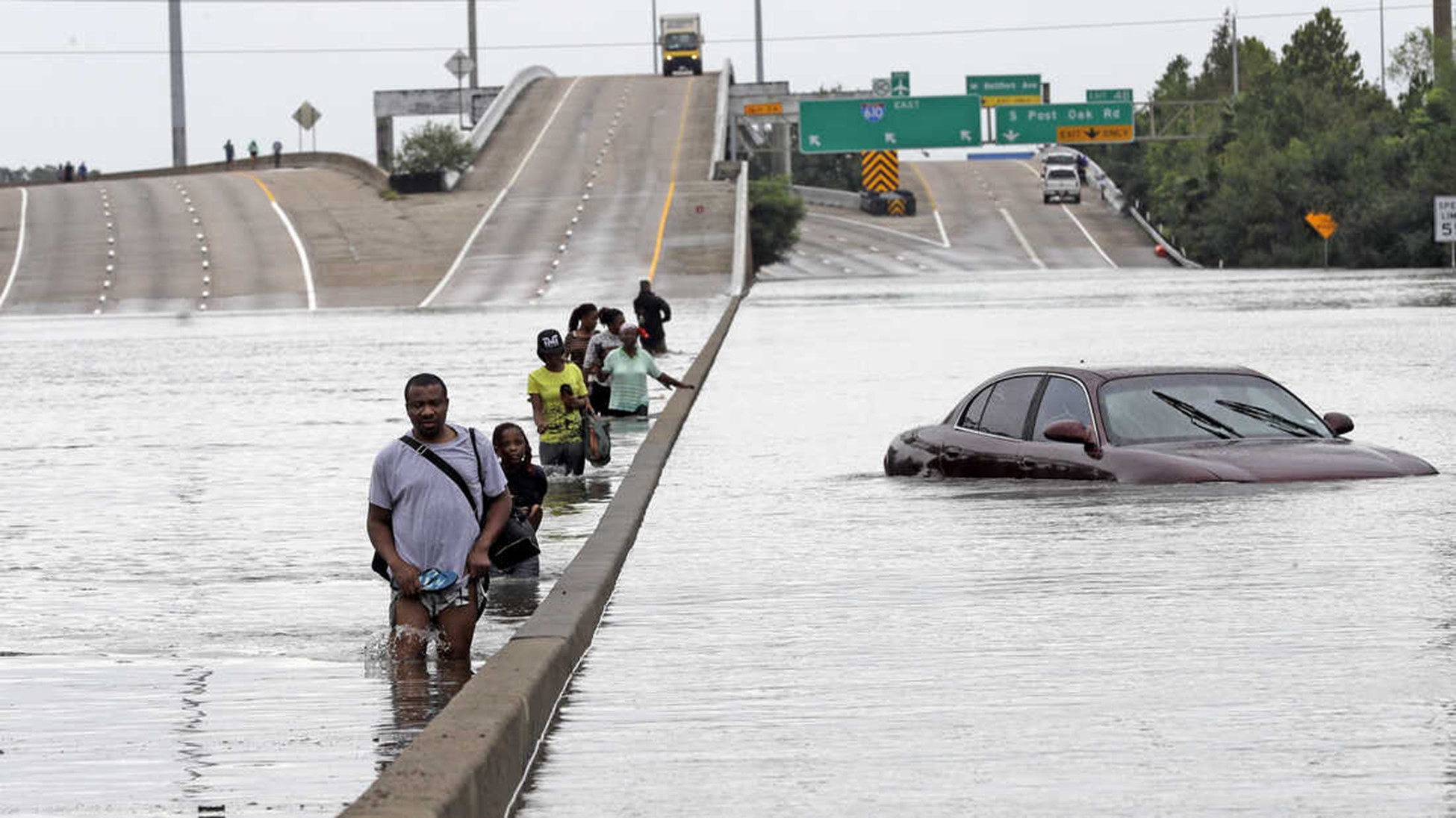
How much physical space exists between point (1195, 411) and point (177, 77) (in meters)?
94.7

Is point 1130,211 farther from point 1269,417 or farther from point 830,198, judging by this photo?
point 1269,417

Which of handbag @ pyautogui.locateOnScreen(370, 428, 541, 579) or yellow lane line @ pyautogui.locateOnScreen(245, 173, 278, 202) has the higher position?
yellow lane line @ pyautogui.locateOnScreen(245, 173, 278, 202)

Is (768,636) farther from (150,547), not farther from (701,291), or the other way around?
(701,291)

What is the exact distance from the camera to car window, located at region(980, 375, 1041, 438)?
63.6ft

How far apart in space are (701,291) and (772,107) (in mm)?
59600

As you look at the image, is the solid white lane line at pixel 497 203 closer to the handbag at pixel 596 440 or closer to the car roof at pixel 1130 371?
the handbag at pixel 596 440

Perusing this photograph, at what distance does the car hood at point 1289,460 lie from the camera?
58.9 ft

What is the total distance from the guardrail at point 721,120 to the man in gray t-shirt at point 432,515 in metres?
85.3

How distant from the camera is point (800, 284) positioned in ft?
252

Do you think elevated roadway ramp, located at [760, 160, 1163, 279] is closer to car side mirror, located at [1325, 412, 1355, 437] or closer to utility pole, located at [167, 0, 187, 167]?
utility pole, located at [167, 0, 187, 167]

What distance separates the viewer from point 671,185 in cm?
9569

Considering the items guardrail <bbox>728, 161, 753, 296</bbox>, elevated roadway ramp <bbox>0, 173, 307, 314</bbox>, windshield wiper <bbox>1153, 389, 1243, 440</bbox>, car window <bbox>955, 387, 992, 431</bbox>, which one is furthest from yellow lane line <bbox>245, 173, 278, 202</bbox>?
windshield wiper <bbox>1153, 389, 1243, 440</bbox>

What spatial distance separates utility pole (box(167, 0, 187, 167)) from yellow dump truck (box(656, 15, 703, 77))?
29427 mm

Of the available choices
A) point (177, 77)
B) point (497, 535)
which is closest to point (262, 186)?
point (177, 77)
